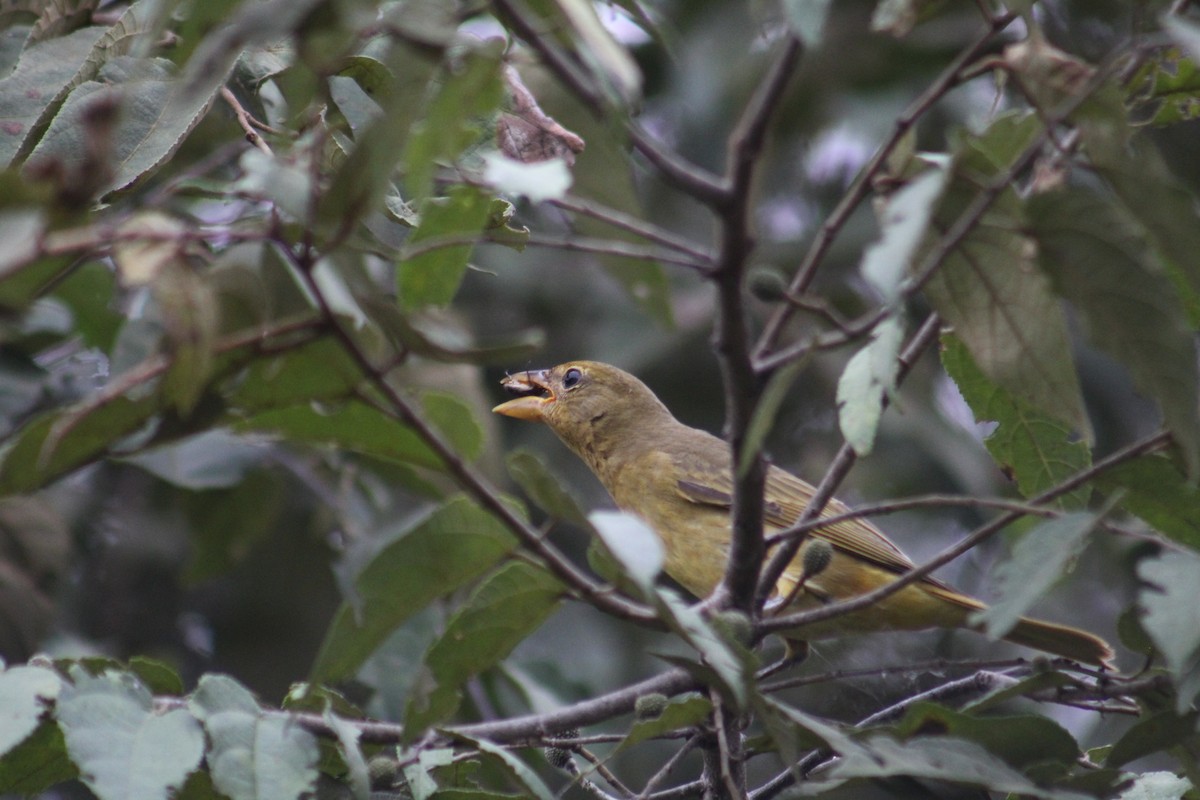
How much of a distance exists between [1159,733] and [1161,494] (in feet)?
1.42

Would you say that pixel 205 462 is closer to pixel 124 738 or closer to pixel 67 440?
pixel 124 738

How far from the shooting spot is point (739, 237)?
5.92ft

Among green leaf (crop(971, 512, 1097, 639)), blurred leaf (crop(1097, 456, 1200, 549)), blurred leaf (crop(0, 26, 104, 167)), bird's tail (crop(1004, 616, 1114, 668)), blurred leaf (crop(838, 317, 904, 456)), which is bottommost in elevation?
bird's tail (crop(1004, 616, 1114, 668))

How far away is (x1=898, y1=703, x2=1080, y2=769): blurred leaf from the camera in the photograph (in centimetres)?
220

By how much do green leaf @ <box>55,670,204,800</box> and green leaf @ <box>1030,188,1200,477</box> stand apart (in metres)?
1.62

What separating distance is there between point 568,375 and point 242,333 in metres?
3.71

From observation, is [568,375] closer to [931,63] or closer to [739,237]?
[931,63]

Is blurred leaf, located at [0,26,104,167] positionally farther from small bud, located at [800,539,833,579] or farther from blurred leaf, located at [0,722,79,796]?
small bud, located at [800,539,833,579]

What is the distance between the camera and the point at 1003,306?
206cm

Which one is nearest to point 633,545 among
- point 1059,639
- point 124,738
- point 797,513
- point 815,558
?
point 124,738

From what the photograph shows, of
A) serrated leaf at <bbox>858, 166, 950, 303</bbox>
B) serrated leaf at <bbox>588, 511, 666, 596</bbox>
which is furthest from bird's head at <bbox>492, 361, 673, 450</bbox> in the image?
serrated leaf at <bbox>858, 166, 950, 303</bbox>

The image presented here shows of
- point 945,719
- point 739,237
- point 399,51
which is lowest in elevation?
point 945,719

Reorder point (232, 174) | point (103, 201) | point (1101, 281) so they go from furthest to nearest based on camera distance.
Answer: point (232, 174) → point (103, 201) → point (1101, 281)

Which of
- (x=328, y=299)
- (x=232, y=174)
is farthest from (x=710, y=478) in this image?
(x=328, y=299)
